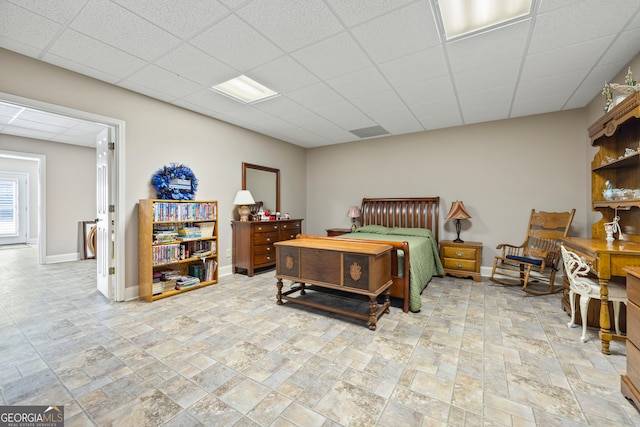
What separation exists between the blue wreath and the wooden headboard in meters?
3.40

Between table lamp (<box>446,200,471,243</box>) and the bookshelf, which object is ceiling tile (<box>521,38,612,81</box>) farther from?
the bookshelf

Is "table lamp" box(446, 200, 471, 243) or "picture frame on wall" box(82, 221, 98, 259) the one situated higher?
"table lamp" box(446, 200, 471, 243)

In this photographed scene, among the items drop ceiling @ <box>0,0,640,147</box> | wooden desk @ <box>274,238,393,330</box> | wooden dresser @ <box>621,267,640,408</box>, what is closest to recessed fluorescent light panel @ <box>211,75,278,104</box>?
drop ceiling @ <box>0,0,640,147</box>

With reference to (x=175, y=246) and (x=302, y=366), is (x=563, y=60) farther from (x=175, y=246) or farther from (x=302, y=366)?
(x=175, y=246)

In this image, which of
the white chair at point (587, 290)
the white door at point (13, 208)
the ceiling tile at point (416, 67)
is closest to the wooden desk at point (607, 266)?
the white chair at point (587, 290)

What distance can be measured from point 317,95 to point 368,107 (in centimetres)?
86

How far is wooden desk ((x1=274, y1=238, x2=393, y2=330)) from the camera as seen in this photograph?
260 cm

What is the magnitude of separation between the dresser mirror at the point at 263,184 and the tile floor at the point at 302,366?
2.54 m

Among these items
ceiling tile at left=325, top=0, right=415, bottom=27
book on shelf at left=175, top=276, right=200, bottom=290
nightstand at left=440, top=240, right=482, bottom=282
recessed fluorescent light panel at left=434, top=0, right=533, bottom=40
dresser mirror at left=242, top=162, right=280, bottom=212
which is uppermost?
recessed fluorescent light panel at left=434, top=0, right=533, bottom=40

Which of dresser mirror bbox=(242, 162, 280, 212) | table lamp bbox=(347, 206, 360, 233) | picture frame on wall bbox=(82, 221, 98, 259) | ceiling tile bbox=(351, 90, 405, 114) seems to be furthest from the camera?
picture frame on wall bbox=(82, 221, 98, 259)

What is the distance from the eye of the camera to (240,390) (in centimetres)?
172

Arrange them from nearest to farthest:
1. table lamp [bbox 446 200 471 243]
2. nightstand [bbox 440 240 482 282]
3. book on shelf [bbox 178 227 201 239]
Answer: book on shelf [bbox 178 227 201 239] → nightstand [bbox 440 240 482 282] → table lamp [bbox 446 200 471 243]

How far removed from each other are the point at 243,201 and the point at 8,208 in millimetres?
8737

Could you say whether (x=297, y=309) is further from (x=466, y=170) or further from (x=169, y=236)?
(x=466, y=170)
